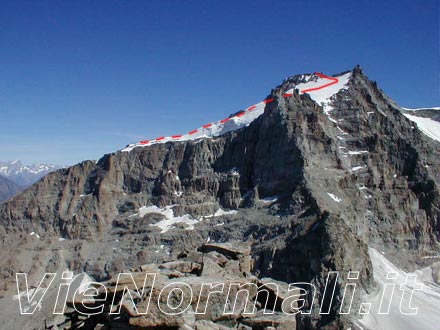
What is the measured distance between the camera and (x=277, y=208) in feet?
460

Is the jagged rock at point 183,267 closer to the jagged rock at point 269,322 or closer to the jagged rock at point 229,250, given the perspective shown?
the jagged rock at point 229,250

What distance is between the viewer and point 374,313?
106m

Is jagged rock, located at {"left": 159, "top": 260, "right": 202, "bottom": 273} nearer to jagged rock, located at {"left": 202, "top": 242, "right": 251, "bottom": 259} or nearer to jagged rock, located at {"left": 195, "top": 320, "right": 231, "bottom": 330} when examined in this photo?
jagged rock, located at {"left": 202, "top": 242, "right": 251, "bottom": 259}

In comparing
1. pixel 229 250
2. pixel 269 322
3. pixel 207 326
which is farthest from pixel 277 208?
pixel 207 326

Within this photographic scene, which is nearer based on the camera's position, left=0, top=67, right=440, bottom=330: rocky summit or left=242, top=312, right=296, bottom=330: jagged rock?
left=242, top=312, right=296, bottom=330: jagged rock

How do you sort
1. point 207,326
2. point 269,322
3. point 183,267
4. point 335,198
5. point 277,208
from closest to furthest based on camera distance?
point 207,326
point 269,322
point 183,267
point 335,198
point 277,208

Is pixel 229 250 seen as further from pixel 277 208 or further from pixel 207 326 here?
pixel 277 208

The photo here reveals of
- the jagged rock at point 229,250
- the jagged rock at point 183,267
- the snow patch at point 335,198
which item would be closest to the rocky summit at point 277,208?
the snow patch at point 335,198

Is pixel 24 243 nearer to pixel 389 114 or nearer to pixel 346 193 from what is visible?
pixel 346 193

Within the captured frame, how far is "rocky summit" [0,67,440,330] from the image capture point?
10900cm

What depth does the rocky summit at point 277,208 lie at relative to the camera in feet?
358

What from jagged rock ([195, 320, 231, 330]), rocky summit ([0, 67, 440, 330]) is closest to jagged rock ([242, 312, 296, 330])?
jagged rock ([195, 320, 231, 330])

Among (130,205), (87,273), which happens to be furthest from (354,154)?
(87,273)

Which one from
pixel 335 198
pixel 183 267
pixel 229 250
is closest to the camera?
pixel 183 267
